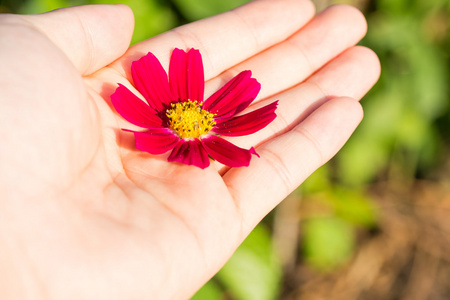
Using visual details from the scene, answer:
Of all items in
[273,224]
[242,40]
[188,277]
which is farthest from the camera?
[273,224]

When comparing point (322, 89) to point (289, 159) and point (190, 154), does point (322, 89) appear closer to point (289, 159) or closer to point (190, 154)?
point (289, 159)

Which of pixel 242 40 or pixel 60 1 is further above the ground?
pixel 60 1

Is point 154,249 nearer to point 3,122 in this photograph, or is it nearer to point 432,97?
point 3,122

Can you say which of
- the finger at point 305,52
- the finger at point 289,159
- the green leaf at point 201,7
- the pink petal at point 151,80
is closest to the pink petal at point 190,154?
the finger at point 289,159

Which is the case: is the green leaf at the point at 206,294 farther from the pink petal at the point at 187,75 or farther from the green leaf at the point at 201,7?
the green leaf at the point at 201,7

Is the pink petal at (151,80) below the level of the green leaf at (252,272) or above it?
above

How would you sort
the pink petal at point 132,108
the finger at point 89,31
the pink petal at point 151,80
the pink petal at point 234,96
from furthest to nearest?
the pink petal at point 234,96
the pink petal at point 151,80
the pink petal at point 132,108
the finger at point 89,31

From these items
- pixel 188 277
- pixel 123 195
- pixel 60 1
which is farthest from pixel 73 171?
pixel 60 1
